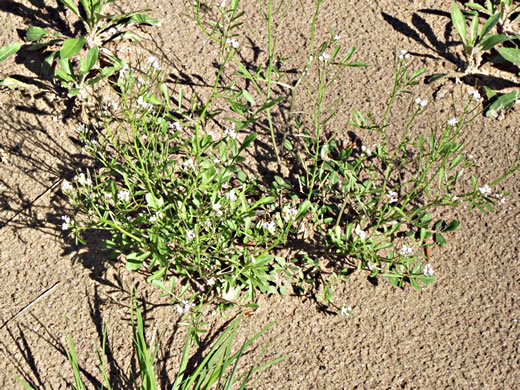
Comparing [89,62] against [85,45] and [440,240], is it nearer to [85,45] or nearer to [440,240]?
[85,45]

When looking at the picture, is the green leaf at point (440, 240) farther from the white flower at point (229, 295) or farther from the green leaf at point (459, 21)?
the green leaf at point (459, 21)

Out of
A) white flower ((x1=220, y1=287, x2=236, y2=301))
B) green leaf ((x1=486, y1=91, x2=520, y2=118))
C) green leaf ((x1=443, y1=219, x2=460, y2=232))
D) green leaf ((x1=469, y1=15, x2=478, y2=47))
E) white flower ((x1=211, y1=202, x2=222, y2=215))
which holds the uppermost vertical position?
white flower ((x1=211, y1=202, x2=222, y2=215))

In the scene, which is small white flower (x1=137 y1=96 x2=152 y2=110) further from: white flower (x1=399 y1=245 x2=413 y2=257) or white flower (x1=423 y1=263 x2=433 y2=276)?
white flower (x1=423 y1=263 x2=433 y2=276)

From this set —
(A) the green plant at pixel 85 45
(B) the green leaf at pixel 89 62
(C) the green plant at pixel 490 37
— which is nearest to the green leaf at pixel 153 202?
(A) the green plant at pixel 85 45

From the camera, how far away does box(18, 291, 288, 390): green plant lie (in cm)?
211

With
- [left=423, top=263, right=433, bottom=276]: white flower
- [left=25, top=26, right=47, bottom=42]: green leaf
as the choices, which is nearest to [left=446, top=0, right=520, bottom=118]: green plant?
[left=423, top=263, right=433, bottom=276]: white flower

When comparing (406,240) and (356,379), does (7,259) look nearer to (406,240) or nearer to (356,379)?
(356,379)

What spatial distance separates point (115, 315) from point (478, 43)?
2.29 metres

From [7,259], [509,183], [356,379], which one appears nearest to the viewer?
[356,379]

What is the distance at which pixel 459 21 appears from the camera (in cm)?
314

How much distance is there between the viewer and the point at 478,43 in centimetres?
310

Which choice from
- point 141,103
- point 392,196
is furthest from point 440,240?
point 141,103

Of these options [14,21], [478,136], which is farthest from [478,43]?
[14,21]

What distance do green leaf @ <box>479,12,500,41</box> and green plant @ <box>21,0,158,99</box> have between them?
1.74m
